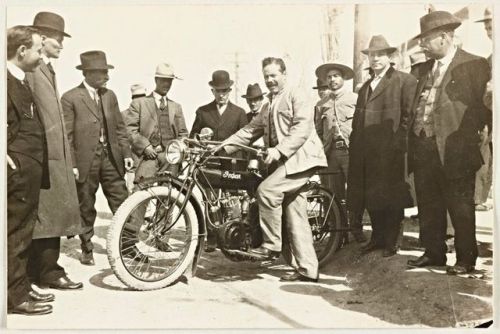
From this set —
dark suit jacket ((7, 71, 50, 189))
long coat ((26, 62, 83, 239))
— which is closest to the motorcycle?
long coat ((26, 62, 83, 239))

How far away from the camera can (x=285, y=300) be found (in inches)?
196

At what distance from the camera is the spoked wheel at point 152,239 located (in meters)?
4.69

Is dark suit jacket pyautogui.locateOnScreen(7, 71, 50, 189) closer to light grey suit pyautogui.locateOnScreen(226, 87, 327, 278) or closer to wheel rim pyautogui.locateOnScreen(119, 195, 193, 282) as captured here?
wheel rim pyautogui.locateOnScreen(119, 195, 193, 282)

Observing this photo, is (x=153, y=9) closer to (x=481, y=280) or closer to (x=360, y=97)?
(x=360, y=97)

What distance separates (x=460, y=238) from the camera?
5.05 m

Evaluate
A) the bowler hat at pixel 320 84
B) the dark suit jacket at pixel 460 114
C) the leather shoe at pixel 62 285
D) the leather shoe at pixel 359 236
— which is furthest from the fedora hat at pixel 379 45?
the leather shoe at pixel 62 285

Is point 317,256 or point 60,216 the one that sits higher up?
point 60,216

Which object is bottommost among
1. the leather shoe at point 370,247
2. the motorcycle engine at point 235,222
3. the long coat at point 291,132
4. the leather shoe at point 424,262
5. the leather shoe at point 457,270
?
the leather shoe at point 457,270

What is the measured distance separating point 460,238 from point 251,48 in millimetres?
2355

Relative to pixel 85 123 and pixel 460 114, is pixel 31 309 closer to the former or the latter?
pixel 85 123

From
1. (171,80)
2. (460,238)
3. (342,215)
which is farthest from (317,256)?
(171,80)

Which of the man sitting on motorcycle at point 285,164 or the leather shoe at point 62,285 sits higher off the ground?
the man sitting on motorcycle at point 285,164

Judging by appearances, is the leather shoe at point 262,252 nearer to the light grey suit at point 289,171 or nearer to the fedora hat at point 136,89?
the light grey suit at point 289,171

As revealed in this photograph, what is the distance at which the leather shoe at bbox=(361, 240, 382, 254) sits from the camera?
517 centimetres
